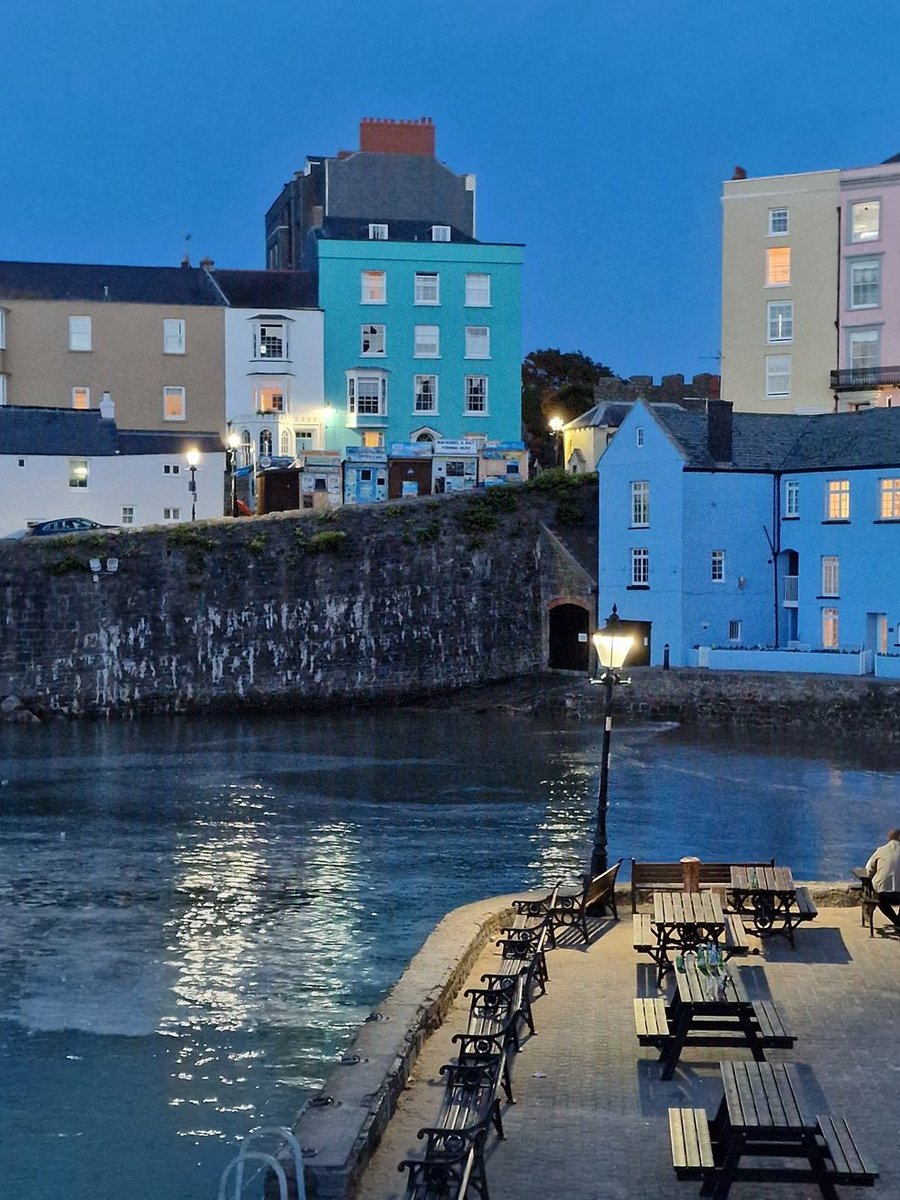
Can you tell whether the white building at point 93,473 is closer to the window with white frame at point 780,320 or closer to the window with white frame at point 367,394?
the window with white frame at point 367,394

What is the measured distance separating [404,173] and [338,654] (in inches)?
1046

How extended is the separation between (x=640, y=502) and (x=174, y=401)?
67.9 ft

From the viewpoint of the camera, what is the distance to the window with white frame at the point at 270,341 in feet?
206

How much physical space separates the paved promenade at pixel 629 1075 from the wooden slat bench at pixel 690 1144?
281 mm

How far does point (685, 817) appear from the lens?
31938 mm

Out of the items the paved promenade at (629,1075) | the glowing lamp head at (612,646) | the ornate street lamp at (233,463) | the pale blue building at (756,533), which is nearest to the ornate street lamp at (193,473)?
the ornate street lamp at (233,463)

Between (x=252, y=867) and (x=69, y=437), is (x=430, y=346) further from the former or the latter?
(x=252, y=867)

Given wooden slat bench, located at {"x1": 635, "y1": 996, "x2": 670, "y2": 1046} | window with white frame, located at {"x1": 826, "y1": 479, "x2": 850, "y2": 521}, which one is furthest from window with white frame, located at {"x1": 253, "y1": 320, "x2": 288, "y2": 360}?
wooden slat bench, located at {"x1": 635, "y1": 996, "x2": 670, "y2": 1046}

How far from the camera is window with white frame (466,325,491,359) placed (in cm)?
6531

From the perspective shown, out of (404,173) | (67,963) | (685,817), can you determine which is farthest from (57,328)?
(67,963)

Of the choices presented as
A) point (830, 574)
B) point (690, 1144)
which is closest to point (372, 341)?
point (830, 574)

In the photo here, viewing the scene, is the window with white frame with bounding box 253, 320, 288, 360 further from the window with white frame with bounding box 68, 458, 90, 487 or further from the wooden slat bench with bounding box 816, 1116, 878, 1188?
the wooden slat bench with bounding box 816, 1116, 878, 1188

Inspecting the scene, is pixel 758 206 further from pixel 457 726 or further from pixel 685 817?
pixel 685 817

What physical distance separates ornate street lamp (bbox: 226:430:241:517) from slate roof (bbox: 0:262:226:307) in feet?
18.5
